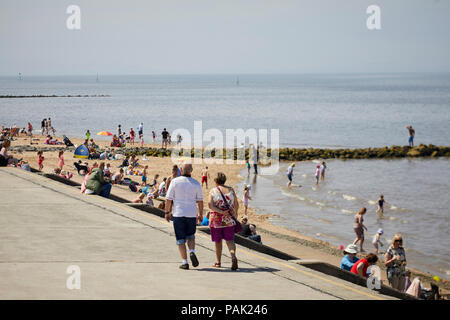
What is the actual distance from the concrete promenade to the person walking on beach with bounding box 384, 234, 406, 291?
8.26 feet

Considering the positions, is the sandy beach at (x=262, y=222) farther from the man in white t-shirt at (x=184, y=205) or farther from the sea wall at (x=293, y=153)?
the man in white t-shirt at (x=184, y=205)

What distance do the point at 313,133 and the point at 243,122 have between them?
17735 millimetres

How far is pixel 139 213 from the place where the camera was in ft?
40.4

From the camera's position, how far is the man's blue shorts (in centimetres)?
803

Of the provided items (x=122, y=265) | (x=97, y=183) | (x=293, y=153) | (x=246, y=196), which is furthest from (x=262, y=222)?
(x=293, y=153)

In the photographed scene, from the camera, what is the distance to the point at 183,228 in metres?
8.05

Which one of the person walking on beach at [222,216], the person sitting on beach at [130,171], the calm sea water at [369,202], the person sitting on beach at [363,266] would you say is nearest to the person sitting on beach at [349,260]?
the person sitting on beach at [363,266]

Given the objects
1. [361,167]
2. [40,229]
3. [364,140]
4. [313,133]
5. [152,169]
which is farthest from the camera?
[313,133]

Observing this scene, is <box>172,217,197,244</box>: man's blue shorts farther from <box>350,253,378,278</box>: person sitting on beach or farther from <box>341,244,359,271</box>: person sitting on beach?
<box>341,244,359,271</box>: person sitting on beach

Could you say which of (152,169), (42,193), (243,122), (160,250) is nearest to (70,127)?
(243,122)

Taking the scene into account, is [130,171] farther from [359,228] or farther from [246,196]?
[359,228]

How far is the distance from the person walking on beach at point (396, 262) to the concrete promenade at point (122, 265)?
8.26ft

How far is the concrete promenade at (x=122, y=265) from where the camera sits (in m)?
6.82
